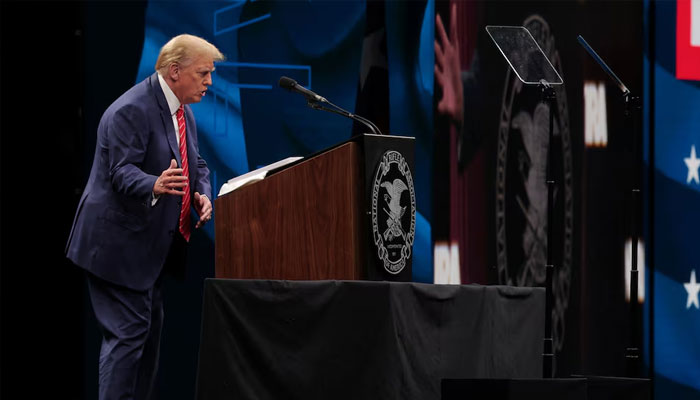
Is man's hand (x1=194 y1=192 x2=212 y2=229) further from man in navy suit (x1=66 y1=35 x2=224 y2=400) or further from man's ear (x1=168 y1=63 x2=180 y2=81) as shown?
man's ear (x1=168 y1=63 x2=180 y2=81)

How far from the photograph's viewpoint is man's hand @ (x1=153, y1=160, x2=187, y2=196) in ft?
12.3

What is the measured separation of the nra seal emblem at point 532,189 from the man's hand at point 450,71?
0.38 metres

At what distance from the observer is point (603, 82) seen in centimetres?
671

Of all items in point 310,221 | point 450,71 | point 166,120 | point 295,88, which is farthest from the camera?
point 450,71

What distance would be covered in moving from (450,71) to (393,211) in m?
2.41

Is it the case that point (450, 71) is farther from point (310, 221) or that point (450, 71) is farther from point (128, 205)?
point (310, 221)

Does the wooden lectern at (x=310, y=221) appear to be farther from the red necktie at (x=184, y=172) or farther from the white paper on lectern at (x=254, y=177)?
the red necktie at (x=184, y=172)

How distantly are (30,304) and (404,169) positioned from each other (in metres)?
1.67

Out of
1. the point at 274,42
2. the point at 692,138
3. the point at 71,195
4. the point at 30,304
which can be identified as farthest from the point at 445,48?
the point at 30,304

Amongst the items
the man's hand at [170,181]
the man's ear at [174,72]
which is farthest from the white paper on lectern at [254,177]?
the man's ear at [174,72]

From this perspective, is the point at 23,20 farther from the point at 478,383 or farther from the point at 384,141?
the point at 478,383

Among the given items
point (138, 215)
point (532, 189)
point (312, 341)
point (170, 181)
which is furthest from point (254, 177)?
point (532, 189)

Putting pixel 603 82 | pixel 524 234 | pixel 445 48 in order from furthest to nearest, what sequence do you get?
1. pixel 603 82
2. pixel 524 234
3. pixel 445 48

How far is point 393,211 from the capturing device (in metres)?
3.62
